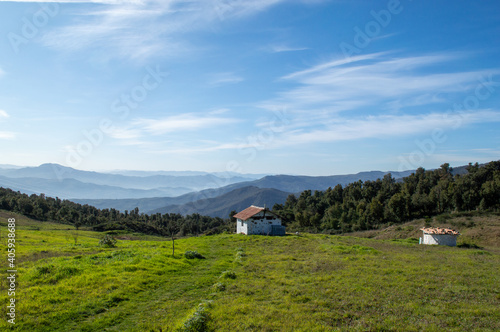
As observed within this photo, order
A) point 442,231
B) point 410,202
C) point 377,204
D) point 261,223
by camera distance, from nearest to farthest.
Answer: point 442,231
point 261,223
point 410,202
point 377,204

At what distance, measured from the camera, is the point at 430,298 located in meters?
14.6

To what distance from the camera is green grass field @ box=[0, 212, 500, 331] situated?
11.4 m

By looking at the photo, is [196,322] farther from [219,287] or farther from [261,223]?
[261,223]

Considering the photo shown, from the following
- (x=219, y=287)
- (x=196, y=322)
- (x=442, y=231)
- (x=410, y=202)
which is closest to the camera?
(x=196, y=322)

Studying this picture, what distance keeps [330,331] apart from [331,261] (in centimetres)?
1414

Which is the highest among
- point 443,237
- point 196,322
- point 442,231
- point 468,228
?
point 196,322

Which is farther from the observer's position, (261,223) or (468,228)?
(468,228)

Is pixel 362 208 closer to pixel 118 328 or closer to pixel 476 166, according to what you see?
pixel 476 166

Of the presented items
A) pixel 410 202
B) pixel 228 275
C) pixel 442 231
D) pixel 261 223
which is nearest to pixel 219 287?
pixel 228 275

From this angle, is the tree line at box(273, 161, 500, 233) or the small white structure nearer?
the small white structure

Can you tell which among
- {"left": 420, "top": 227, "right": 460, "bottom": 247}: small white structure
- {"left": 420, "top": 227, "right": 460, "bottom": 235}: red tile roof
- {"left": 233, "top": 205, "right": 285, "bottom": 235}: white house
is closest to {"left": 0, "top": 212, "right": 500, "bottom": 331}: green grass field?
{"left": 420, "top": 227, "right": 460, "bottom": 235}: red tile roof

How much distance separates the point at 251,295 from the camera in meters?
15.1

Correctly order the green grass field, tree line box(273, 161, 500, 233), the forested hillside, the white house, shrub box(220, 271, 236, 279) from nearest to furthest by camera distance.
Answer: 1. the green grass field
2. shrub box(220, 271, 236, 279)
3. the white house
4. tree line box(273, 161, 500, 233)
5. the forested hillside

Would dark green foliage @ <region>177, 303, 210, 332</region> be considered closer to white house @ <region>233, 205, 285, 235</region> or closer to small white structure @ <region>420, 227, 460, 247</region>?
small white structure @ <region>420, 227, 460, 247</region>
